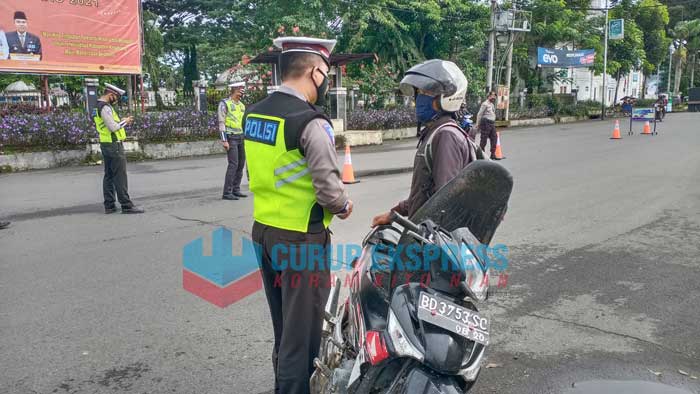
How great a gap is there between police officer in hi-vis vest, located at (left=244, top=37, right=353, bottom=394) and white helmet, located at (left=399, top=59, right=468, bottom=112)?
57 centimetres

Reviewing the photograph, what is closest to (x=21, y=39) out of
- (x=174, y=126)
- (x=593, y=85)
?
(x=174, y=126)

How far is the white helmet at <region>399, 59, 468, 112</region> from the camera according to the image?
298 cm

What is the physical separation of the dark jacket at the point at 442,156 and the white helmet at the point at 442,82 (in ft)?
0.31

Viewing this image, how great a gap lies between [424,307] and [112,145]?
23.4 feet

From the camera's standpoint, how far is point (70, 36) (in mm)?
15617

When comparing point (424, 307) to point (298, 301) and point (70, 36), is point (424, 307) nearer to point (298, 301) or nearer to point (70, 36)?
point (298, 301)

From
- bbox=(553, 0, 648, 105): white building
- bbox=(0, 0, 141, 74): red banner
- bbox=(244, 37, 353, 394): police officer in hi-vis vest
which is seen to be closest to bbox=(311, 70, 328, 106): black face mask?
bbox=(244, 37, 353, 394): police officer in hi-vis vest

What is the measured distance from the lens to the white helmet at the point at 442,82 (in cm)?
298

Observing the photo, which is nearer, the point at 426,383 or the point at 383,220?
the point at 426,383

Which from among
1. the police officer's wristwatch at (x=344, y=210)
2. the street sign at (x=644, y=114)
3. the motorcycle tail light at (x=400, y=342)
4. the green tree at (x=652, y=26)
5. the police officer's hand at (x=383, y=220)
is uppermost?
the green tree at (x=652, y=26)

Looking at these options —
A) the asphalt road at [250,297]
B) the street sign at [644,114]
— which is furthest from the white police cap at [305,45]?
the street sign at [644,114]

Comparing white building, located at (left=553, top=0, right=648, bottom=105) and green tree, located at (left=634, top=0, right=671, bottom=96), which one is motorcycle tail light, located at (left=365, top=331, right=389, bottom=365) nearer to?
white building, located at (left=553, top=0, right=648, bottom=105)

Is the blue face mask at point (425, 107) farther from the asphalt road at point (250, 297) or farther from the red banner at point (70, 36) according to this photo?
the red banner at point (70, 36)

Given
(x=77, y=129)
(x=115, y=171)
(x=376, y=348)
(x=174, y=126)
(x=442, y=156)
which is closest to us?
(x=376, y=348)
